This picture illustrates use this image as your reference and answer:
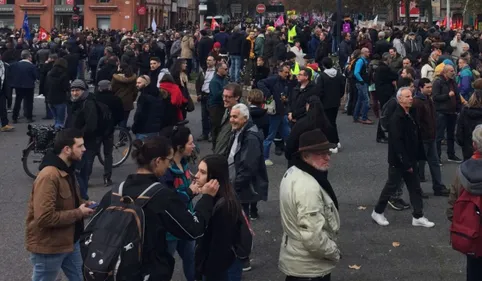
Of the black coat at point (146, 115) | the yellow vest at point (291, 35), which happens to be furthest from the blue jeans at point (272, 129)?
the yellow vest at point (291, 35)

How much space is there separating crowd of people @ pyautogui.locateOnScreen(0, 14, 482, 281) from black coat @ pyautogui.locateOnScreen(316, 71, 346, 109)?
20 mm

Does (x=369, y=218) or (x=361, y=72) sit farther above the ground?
(x=361, y=72)

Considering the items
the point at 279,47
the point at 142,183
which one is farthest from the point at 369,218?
the point at 279,47

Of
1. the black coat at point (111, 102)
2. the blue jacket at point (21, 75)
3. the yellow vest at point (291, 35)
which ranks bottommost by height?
the black coat at point (111, 102)

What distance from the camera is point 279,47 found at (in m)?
23.1

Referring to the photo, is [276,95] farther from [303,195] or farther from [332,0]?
[332,0]

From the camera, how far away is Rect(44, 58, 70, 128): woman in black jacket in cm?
1546

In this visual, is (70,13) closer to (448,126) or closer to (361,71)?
(361,71)

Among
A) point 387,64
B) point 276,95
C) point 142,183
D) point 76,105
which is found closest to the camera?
point 142,183

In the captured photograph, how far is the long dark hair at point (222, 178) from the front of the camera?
5523 mm

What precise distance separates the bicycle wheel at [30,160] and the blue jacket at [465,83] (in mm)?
8016

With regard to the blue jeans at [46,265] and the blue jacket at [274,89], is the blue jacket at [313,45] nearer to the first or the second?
the blue jacket at [274,89]

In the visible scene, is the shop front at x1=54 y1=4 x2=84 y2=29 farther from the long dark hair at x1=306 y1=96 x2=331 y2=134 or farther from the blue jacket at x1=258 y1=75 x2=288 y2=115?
the long dark hair at x1=306 y1=96 x2=331 y2=134

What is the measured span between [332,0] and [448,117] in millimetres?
54628
